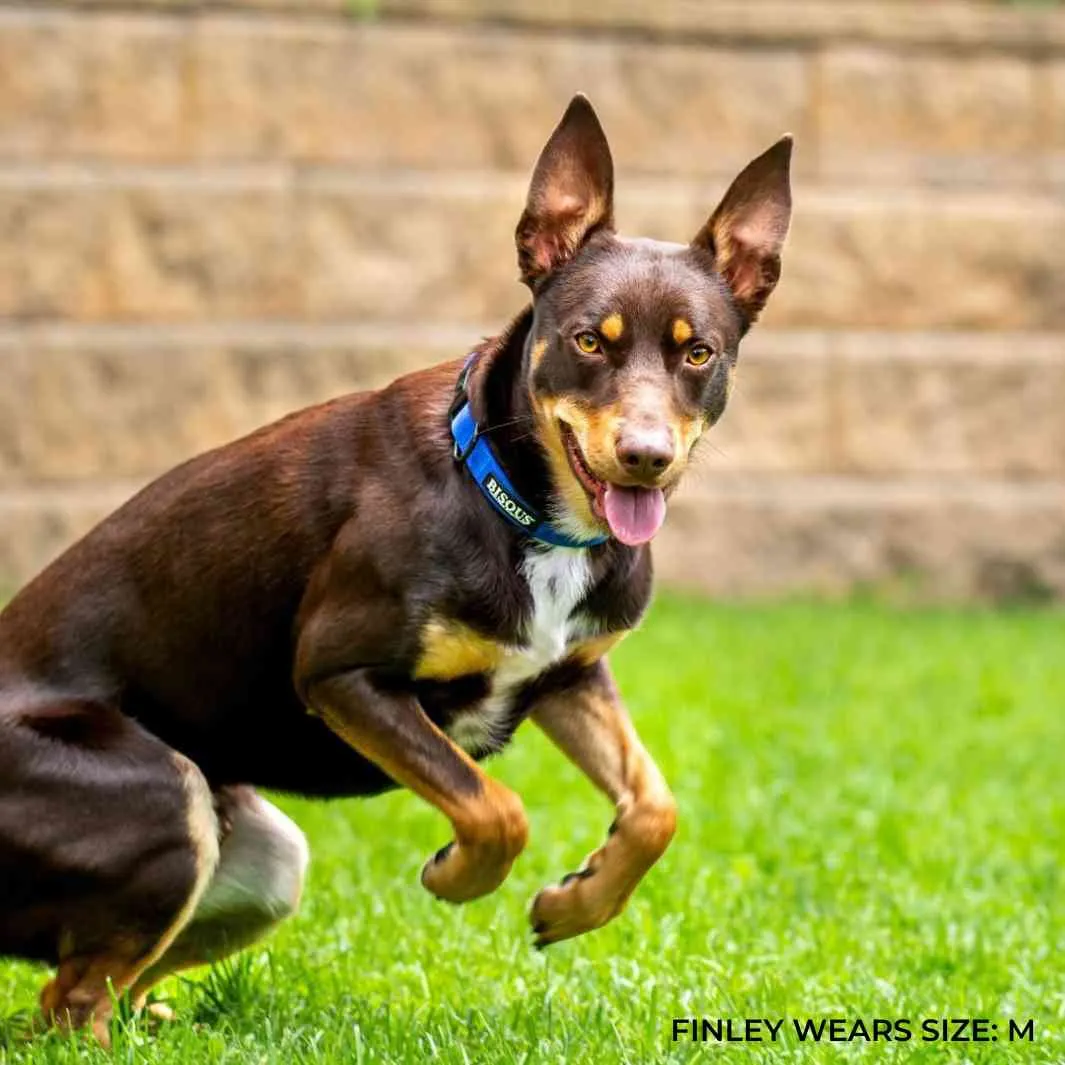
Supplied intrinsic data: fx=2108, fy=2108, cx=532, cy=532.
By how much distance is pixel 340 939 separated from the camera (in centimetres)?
511

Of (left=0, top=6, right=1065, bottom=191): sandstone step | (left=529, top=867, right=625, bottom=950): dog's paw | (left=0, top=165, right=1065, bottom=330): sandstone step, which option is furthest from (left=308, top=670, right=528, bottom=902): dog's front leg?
(left=0, top=6, right=1065, bottom=191): sandstone step

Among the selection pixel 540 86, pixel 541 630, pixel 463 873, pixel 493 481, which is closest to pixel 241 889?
pixel 463 873

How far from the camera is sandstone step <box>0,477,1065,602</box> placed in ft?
38.4

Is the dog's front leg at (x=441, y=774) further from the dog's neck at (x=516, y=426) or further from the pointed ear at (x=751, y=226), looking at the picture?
the pointed ear at (x=751, y=226)

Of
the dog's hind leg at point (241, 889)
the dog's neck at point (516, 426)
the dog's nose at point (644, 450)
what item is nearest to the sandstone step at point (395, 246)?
the dog's hind leg at point (241, 889)

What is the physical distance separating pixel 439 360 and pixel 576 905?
23.3ft

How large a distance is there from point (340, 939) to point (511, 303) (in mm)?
6764

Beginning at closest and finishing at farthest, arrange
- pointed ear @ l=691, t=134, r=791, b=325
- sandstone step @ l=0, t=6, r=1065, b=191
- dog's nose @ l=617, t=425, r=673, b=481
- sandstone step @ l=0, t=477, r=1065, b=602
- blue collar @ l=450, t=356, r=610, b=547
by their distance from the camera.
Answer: dog's nose @ l=617, t=425, r=673, b=481 < blue collar @ l=450, t=356, r=610, b=547 < pointed ear @ l=691, t=134, r=791, b=325 < sandstone step @ l=0, t=6, r=1065, b=191 < sandstone step @ l=0, t=477, r=1065, b=602

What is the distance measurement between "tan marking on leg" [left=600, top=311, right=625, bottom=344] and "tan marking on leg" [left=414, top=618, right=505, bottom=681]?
2.13 feet

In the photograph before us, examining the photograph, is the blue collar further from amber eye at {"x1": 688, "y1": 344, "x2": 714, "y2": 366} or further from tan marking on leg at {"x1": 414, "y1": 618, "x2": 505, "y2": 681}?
amber eye at {"x1": 688, "y1": 344, "x2": 714, "y2": 366}

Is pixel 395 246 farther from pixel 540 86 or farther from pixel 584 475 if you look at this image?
pixel 584 475

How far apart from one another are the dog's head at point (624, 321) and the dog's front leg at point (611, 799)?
1.60 ft

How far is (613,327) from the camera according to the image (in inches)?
166

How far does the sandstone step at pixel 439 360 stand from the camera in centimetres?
1101
